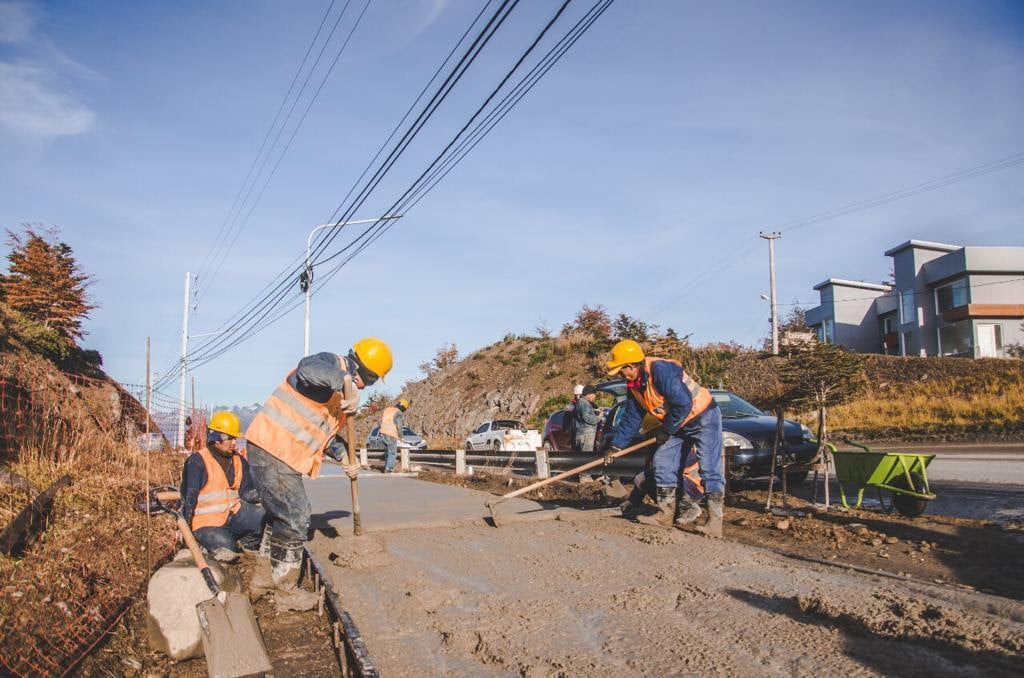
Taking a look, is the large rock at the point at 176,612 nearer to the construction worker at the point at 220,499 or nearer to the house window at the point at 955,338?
the construction worker at the point at 220,499

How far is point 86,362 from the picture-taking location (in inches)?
712

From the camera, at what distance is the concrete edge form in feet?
11.0

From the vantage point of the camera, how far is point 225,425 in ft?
22.5

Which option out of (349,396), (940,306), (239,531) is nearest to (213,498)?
(239,531)

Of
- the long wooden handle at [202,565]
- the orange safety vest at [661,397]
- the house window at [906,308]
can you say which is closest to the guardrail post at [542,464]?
the orange safety vest at [661,397]

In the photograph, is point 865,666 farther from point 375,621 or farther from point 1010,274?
point 1010,274

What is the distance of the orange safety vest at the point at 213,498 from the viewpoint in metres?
6.53

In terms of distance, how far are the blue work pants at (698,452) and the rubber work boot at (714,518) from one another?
69 millimetres

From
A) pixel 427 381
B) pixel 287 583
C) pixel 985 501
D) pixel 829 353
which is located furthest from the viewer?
pixel 427 381

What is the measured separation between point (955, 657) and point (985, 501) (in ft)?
18.6

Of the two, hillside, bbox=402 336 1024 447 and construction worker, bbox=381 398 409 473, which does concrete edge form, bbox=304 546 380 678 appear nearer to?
construction worker, bbox=381 398 409 473

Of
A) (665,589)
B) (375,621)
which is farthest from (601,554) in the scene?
(375,621)

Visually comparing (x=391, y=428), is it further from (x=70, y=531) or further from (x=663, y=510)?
(x=663, y=510)

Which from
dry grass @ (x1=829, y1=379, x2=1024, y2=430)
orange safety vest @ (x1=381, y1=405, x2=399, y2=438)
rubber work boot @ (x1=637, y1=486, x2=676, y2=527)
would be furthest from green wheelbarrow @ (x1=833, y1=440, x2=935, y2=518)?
dry grass @ (x1=829, y1=379, x2=1024, y2=430)
